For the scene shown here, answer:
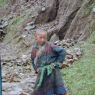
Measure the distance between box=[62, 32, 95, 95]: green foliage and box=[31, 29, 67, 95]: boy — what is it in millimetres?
1710

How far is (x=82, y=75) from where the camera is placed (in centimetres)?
1052

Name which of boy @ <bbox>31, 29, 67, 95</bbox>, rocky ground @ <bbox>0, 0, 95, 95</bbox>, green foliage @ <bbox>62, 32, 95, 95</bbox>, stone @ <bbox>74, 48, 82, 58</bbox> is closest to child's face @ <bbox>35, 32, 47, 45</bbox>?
boy @ <bbox>31, 29, 67, 95</bbox>

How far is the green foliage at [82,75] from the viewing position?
9303 mm

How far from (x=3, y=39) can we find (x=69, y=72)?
1276 cm

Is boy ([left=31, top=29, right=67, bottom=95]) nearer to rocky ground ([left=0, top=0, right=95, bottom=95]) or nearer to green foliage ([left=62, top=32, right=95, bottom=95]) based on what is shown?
green foliage ([left=62, top=32, right=95, bottom=95])

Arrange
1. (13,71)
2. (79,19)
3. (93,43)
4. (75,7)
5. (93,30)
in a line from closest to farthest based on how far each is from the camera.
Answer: (13,71) → (93,43) → (93,30) → (79,19) → (75,7)

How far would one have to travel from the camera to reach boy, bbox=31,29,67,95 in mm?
7309

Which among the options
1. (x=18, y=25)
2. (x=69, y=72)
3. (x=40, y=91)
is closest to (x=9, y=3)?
(x=18, y=25)

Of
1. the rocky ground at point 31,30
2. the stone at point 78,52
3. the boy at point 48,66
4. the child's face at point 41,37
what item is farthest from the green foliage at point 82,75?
the child's face at point 41,37

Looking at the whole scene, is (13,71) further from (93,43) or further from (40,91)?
(40,91)

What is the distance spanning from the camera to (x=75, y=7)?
1838 centimetres

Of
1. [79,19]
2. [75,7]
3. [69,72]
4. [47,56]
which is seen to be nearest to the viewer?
[47,56]

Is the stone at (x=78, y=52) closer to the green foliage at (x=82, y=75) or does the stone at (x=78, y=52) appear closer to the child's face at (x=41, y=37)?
the green foliage at (x=82, y=75)

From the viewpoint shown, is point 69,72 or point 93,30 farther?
point 93,30
